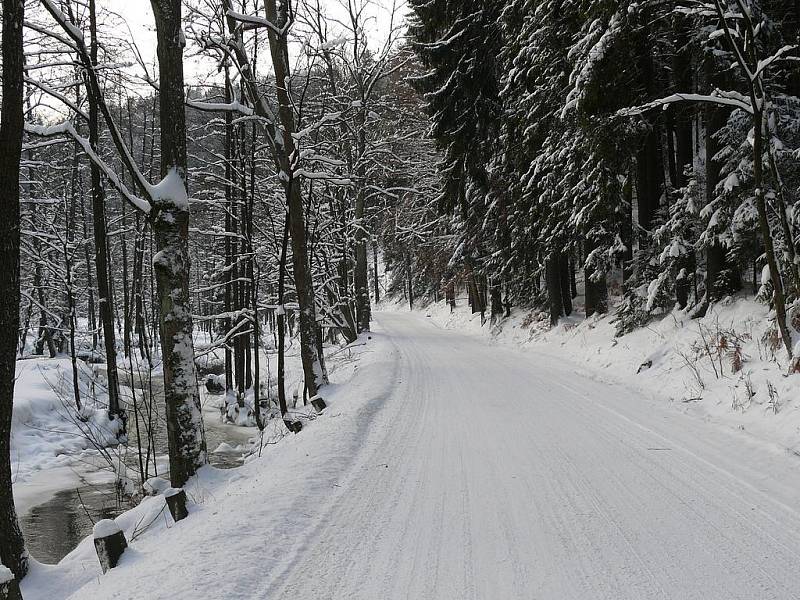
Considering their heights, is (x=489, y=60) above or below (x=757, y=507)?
above

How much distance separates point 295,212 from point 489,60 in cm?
1085

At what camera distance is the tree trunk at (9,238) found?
5219 mm

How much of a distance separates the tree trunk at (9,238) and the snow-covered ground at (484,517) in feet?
1.86

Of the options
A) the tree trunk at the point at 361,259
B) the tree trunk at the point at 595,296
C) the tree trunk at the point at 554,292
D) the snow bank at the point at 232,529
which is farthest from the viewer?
the tree trunk at the point at 361,259

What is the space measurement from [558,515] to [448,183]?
18.2 meters

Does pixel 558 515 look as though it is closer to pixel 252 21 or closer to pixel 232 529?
pixel 232 529

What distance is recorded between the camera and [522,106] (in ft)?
51.5

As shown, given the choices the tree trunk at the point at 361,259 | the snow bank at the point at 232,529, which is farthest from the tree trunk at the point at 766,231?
the tree trunk at the point at 361,259

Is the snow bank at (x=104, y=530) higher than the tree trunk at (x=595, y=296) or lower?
lower

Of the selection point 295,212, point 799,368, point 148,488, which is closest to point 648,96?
point 799,368

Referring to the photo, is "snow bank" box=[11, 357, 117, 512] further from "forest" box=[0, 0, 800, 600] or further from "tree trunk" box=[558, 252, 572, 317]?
"tree trunk" box=[558, 252, 572, 317]

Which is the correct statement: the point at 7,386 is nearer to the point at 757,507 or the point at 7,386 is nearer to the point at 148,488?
the point at 148,488

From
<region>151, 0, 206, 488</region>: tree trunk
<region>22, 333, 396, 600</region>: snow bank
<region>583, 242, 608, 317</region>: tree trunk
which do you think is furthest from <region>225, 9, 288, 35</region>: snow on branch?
<region>583, 242, 608, 317</region>: tree trunk

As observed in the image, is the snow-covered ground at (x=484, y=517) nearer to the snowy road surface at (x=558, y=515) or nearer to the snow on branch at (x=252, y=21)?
the snowy road surface at (x=558, y=515)
